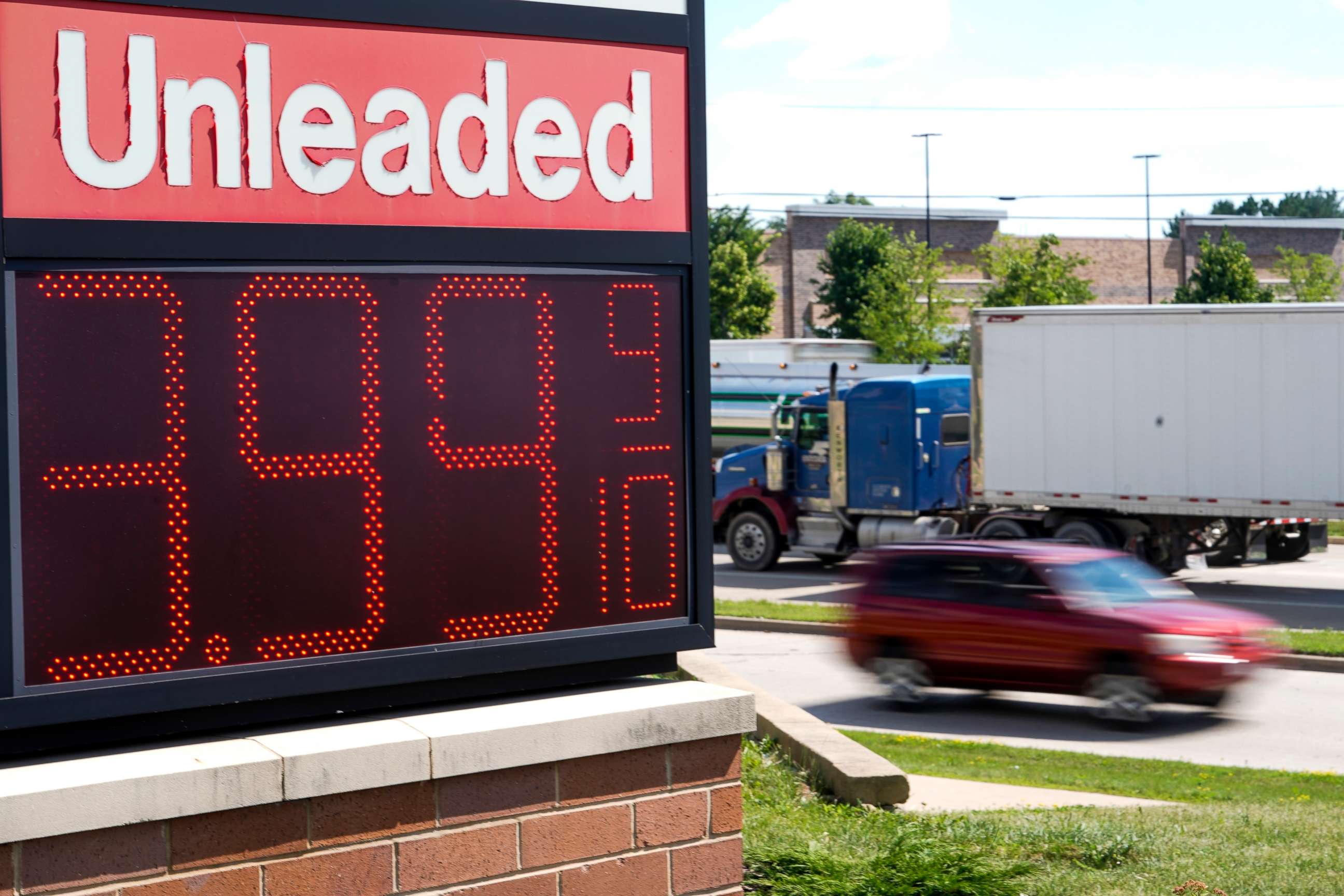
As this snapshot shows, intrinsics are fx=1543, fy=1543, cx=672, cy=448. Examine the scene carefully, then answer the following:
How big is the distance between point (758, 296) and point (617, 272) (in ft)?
204

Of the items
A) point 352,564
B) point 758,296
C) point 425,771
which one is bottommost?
point 425,771

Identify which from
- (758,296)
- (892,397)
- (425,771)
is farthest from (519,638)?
(758,296)

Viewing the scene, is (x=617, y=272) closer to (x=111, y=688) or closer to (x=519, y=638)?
(x=519, y=638)

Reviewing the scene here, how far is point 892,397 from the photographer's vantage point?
80.3 feet

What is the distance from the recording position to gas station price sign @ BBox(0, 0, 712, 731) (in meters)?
3.71

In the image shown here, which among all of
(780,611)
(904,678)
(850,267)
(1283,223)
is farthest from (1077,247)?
(904,678)

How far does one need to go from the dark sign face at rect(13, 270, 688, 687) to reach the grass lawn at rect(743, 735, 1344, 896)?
7.13 feet

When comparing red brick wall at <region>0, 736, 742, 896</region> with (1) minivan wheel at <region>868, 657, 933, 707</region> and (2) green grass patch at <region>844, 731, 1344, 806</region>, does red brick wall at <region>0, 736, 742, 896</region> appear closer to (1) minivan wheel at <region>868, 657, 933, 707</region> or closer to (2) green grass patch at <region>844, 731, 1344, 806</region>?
(2) green grass patch at <region>844, 731, 1344, 806</region>

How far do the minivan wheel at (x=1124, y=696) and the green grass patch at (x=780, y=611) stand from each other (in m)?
5.99

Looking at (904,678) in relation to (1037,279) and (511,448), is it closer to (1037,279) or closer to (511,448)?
(511,448)

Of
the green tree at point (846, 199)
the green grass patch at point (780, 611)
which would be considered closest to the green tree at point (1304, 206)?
the green tree at point (846, 199)

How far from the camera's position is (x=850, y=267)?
69.2 m

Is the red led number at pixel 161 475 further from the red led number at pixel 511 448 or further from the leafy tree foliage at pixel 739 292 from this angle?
the leafy tree foliage at pixel 739 292

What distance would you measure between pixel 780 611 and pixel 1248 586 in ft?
25.2
